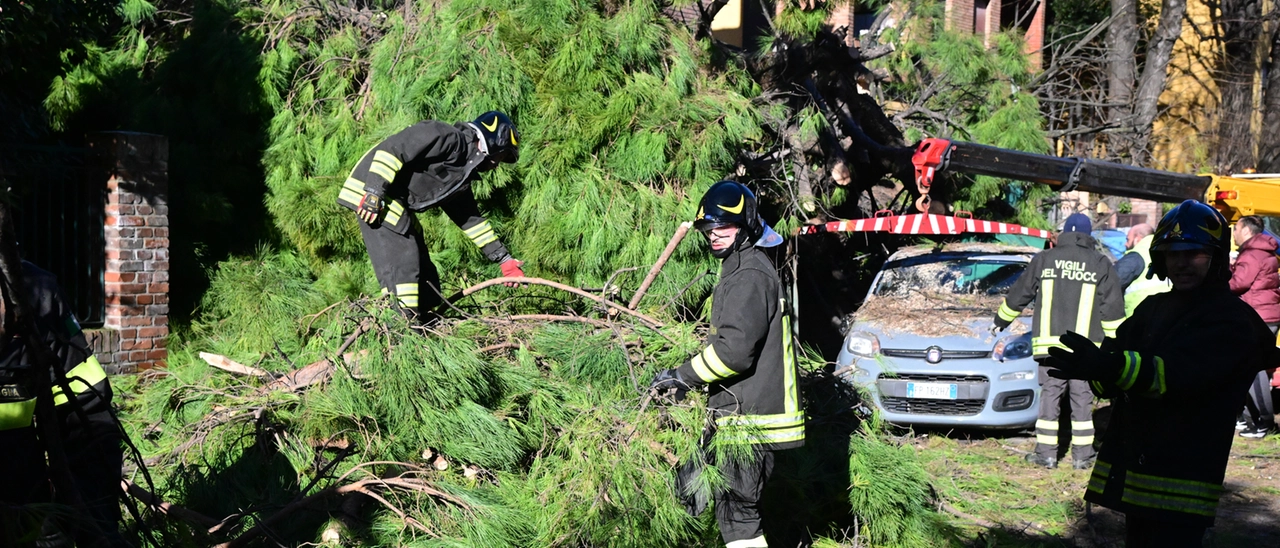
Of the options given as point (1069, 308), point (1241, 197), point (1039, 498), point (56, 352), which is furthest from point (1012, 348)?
point (56, 352)

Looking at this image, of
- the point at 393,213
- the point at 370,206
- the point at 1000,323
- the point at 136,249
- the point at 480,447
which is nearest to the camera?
the point at 480,447

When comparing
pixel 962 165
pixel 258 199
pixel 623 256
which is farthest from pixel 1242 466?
pixel 258 199

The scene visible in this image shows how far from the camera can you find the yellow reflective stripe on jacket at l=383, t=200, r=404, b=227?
542cm

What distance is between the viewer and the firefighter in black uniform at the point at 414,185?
5.30 m

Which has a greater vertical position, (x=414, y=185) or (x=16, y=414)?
(x=414, y=185)

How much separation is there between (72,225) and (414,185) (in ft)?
10.2

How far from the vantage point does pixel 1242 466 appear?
6.73 metres

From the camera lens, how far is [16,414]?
2.92m

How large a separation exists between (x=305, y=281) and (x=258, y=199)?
1.07 metres

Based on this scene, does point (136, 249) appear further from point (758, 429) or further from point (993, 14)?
point (993, 14)

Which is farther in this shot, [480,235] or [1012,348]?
[1012,348]

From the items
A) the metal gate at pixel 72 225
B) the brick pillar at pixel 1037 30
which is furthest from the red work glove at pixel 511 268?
the brick pillar at pixel 1037 30

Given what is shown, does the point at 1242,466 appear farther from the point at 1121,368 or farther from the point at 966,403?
the point at 1121,368

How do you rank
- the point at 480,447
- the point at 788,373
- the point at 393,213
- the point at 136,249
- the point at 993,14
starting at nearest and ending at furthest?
the point at 788,373 → the point at 480,447 → the point at 393,213 → the point at 136,249 → the point at 993,14
